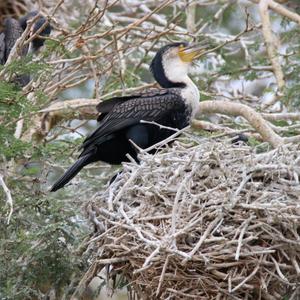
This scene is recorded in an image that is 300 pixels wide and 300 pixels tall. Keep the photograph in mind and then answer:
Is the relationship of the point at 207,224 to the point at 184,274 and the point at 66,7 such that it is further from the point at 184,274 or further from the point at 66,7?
the point at 66,7

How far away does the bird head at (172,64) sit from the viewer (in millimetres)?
8031

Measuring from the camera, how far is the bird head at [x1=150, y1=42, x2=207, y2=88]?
8031 millimetres

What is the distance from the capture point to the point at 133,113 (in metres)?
7.55

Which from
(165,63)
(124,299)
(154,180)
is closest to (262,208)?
(154,180)

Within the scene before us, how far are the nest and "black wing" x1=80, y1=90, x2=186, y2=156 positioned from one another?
1.03m

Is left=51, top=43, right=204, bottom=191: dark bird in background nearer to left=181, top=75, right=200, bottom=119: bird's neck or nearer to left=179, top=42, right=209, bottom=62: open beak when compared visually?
left=181, top=75, right=200, bottom=119: bird's neck

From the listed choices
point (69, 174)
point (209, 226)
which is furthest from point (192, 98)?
point (209, 226)

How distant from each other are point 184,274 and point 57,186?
4.84 feet

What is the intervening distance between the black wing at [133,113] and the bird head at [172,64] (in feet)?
1.20

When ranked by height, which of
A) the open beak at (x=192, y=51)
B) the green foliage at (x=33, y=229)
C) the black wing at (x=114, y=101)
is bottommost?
the green foliage at (x=33, y=229)

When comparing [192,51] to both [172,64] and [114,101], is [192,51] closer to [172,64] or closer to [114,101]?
[172,64]

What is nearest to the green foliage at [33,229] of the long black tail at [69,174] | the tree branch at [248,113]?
the long black tail at [69,174]

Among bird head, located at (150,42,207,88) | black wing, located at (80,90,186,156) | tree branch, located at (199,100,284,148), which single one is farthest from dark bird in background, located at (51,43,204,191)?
bird head, located at (150,42,207,88)

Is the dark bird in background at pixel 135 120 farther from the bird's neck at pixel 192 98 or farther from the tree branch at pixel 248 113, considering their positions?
the tree branch at pixel 248 113
